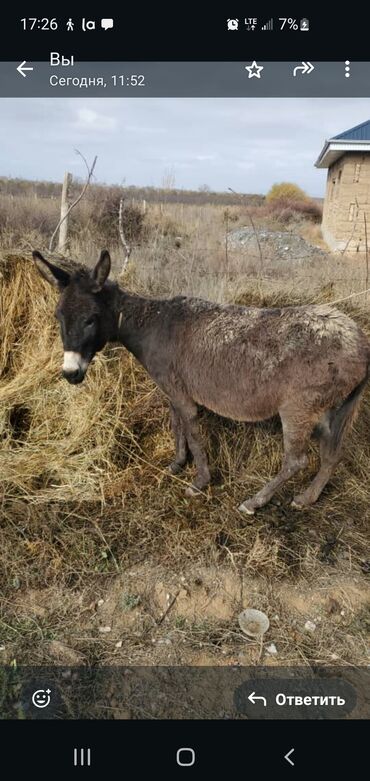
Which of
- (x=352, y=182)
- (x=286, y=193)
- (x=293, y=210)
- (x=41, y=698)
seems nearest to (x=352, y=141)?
(x=352, y=182)

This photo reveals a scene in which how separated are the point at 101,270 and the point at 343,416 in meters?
2.17

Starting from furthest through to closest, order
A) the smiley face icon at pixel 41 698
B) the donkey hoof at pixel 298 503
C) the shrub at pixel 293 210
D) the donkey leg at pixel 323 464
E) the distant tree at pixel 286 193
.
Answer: the distant tree at pixel 286 193 → the shrub at pixel 293 210 → the donkey hoof at pixel 298 503 → the donkey leg at pixel 323 464 → the smiley face icon at pixel 41 698

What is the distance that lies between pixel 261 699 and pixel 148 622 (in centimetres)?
91

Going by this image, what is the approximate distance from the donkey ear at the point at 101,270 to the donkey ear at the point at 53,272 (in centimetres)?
20

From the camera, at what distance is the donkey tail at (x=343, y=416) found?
11.1ft

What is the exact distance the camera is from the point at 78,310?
3.33 meters

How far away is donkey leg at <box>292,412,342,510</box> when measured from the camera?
141 inches


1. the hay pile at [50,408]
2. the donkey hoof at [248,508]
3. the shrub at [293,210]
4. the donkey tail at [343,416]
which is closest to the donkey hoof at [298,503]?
the donkey hoof at [248,508]

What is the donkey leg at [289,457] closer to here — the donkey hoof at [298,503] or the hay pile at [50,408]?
the donkey hoof at [298,503]

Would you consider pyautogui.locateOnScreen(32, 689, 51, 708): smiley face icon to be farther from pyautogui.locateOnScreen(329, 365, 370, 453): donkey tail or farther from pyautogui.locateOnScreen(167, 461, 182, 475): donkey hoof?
pyautogui.locateOnScreen(329, 365, 370, 453): donkey tail

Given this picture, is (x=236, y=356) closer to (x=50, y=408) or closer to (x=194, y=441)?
(x=194, y=441)
